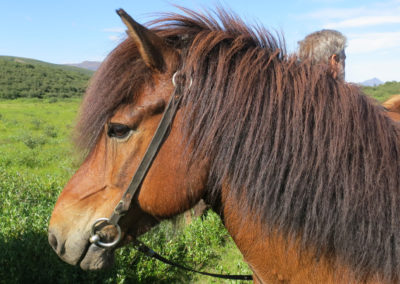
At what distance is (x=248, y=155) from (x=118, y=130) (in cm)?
64

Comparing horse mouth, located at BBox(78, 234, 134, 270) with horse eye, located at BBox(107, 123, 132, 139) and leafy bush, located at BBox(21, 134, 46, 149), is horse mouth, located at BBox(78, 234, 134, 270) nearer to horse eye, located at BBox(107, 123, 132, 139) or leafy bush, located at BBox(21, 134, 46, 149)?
horse eye, located at BBox(107, 123, 132, 139)

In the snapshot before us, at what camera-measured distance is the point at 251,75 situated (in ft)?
4.62

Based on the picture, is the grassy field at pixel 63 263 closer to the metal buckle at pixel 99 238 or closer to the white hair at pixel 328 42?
the metal buckle at pixel 99 238

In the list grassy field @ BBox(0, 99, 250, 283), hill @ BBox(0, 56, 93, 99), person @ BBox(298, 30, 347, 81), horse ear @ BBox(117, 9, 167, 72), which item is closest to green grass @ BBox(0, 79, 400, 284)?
grassy field @ BBox(0, 99, 250, 283)

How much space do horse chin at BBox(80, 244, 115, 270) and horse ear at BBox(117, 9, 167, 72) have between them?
0.97 metres

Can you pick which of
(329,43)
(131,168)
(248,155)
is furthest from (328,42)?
(131,168)

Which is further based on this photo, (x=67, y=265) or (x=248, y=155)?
(x=67, y=265)

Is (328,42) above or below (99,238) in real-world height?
above

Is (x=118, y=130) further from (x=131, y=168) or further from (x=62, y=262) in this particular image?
(x=62, y=262)

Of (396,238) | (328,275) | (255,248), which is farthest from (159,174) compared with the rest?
(396,238)

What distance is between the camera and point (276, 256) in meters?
1.44

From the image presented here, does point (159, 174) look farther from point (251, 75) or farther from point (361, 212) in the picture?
point (361, 212)

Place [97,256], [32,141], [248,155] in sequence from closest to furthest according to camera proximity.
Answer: [248,155] → [97,256] → [32,141]

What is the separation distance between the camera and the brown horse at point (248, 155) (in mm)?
1305
